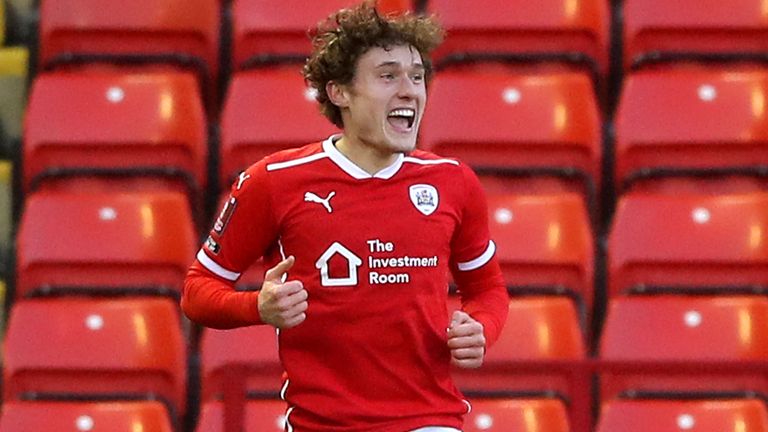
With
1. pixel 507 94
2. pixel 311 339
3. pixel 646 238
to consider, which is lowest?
pixel 311 339

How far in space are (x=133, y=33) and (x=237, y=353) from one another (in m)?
1.39

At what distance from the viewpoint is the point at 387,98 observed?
3711mm

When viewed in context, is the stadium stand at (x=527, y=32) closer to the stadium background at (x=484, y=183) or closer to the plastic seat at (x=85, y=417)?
the stadium background at (x=484, y=183)

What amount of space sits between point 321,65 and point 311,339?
621 millimetres

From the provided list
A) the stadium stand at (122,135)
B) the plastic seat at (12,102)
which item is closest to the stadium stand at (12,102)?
the plastic seat at (12,102)

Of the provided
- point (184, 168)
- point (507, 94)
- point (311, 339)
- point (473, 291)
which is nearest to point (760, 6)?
point (507, 94)

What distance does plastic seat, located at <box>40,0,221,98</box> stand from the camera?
6.03 m

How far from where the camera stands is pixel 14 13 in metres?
6.39

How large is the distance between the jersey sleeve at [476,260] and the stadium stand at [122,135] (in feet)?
6.65

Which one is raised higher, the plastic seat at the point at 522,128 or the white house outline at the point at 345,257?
the plastic seat at the point at 522,128

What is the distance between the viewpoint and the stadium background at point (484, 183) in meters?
5.24

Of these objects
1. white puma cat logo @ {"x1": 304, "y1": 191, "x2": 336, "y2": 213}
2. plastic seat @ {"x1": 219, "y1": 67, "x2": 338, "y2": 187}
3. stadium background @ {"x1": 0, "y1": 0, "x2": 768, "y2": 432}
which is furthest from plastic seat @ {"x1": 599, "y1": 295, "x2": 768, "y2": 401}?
white puma cat logo @ {"x1": 304, "y1": 191, "x2": 336, "y2": 213}

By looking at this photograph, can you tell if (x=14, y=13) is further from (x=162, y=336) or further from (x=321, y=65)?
(x=321, y=65)

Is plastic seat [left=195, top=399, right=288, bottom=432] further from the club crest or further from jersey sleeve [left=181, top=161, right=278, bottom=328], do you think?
the club crest
